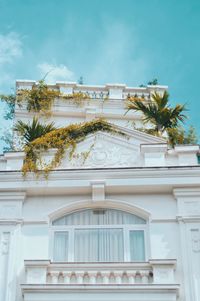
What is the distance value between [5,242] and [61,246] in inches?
50.3

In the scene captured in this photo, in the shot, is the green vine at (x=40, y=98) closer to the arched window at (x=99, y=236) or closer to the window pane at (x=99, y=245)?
the arched window at (x=99, y=236)

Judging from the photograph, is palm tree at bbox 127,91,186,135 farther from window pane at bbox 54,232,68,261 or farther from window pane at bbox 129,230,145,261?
window pane at bbox 54,232,68,261

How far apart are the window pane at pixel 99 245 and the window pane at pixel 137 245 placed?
A: 230mm

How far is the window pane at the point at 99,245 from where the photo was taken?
12.0m

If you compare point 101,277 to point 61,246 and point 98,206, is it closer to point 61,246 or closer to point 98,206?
point 61,246

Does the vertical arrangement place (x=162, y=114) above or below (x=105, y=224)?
above

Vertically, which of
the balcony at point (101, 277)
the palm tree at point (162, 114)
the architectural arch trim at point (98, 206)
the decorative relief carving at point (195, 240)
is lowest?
the balcony at point (101, 277)

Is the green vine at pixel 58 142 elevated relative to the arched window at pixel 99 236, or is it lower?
elevated

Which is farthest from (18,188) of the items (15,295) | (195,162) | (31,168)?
(195,162)

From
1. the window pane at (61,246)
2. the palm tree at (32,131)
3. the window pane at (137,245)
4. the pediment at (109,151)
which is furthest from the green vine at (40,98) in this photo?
the window pane at (137,245)

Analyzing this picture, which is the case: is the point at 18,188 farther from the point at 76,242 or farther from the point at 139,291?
the point at 139,291

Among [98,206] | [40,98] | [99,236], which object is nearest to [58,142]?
[98,206]

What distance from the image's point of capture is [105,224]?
12.5 meters

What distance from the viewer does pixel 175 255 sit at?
11.7m
